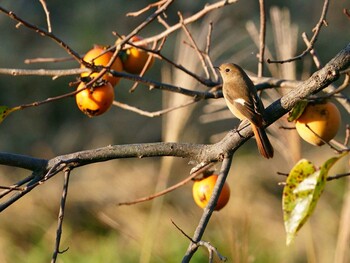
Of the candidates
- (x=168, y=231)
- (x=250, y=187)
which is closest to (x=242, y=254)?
(x=168, y=231)

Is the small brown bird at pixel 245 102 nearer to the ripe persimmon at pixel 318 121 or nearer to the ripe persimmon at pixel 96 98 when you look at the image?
the ripe persimmon at pixel 318 121

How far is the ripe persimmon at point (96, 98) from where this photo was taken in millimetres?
1543

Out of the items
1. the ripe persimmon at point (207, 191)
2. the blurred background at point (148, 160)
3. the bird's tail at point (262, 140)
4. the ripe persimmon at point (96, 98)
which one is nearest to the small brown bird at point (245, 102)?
the bird's tail at point (262, 140)

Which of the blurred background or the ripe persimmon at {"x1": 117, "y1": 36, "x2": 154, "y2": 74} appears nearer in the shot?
the ripe persimmon at {"x1": 117, "y1": 36, "x2": 154, "y2": 74}

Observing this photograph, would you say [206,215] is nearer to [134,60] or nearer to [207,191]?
[207,191]

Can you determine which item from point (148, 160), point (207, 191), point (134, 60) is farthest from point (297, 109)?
point (148, 160)

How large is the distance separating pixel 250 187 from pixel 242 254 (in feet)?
11.2

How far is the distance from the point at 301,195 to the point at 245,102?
29.7 inches

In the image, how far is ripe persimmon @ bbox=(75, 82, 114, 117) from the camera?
1.54m

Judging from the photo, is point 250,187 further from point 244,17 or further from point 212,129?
point 244,17

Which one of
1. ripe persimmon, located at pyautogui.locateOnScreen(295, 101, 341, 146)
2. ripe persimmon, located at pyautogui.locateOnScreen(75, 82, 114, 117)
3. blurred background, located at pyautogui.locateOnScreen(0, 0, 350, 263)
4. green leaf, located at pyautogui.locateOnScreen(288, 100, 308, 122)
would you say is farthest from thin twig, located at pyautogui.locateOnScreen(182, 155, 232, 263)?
blurred background, located at pyautogui.locateOnScreen(0, 0, 350, 263)

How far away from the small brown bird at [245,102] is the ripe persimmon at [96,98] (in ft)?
0.84

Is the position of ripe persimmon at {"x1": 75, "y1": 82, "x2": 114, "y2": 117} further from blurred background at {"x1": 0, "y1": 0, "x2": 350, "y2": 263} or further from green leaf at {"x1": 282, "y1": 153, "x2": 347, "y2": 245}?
green leaf at {"x1": 282, "y1": 153, "x2": 347, "y2": 245}

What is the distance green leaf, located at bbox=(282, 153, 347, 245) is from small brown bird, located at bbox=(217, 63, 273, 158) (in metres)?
0.54
